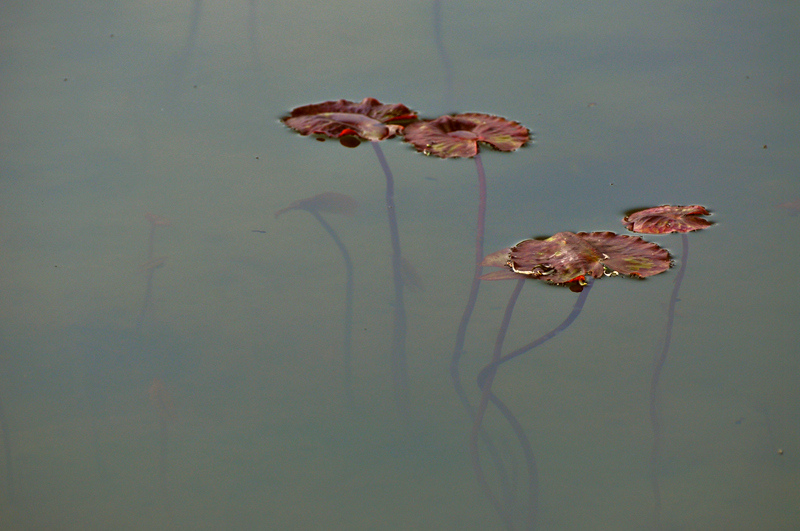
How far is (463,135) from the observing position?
1874 mm

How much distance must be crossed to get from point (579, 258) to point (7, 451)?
4.74 ft

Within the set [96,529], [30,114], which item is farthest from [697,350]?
[30,114]

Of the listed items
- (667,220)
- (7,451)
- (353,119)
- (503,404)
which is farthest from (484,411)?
(7,451)

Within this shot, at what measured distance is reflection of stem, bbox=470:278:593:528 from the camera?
4.49ft

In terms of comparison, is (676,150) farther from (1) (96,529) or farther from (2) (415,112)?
(1) (96,529)

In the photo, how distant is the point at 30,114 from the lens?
2.22 meters

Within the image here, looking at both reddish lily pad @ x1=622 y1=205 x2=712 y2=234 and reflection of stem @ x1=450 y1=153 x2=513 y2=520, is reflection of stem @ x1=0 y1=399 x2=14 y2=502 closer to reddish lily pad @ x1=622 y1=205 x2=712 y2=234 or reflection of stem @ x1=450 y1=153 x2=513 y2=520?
reflection of stem @ x1=450 y1=153 x2=513 y2=520

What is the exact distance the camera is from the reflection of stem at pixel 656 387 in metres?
1.34

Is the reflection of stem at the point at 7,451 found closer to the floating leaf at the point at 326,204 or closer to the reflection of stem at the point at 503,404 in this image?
the floating leaf at the point at 326,204

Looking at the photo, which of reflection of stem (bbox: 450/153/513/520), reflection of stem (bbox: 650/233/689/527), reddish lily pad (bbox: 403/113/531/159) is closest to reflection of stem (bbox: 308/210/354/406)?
reflection of stem (bbox: 450/153/513/520)

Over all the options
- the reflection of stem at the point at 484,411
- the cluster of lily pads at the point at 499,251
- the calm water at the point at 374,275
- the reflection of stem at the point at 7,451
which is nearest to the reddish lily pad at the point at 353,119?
the cluster of lily pads at the point at 499,251

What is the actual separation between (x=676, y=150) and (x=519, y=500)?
50.2 inches

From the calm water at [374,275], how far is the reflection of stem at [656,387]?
16 mm

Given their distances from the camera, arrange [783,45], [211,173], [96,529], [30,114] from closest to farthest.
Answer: [96,529]
[211,173]
[30,114]
[783,45]
